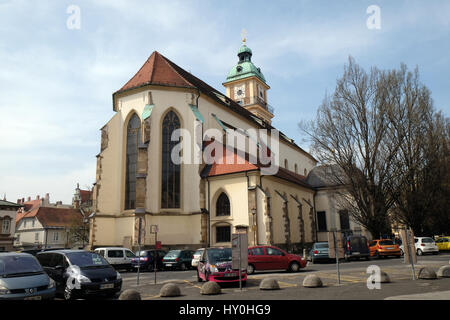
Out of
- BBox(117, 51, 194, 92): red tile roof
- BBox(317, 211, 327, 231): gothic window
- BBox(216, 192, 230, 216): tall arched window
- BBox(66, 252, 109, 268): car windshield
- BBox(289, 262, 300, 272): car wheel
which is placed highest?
BBox(117, 51, 194, 92): red tile roof

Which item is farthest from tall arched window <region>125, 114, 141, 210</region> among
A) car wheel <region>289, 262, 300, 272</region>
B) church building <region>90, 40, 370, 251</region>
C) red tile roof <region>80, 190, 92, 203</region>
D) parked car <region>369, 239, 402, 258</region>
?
red tile roof <region>80, 190, 92, 203</region>

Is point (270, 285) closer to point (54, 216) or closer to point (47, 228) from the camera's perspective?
point (47, 228)

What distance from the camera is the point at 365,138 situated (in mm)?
28297

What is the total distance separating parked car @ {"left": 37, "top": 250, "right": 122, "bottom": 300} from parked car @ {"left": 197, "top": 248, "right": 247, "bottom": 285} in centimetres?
357

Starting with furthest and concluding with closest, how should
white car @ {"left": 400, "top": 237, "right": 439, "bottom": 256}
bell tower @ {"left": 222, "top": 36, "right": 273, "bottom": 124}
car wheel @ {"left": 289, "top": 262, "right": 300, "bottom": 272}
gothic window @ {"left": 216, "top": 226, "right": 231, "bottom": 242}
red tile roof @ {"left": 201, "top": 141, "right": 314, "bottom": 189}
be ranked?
bell tower @ {"left": 222, "top": 36, "right": 273, "bottom": 124}
red tile roof @ {"left": 201, "top": 141, "right": 314, "bottom": 189}
gothic window @ {"left": 216, "top": 226, "right": 231, "bottom": 242}
white car @ {"left": 400, "top": 237, "right": 439, "bottom": 256}
car wheel @ {"left": 289, "top": 262, "right": 300, "bottom": 272}

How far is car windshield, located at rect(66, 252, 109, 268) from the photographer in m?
11.2

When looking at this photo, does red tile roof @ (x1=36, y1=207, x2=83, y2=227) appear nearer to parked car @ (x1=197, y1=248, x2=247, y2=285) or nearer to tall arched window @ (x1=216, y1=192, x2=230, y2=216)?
tall arched window @ (x1=216, y1=192, x2=230, y2=216)

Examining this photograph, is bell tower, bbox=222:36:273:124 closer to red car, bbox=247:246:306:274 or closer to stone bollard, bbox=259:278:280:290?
red car, bbox=247:246:306:274

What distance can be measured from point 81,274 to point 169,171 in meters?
19.4

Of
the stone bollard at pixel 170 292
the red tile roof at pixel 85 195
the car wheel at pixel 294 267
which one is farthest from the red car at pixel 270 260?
the red tile roof at pixel 85 195

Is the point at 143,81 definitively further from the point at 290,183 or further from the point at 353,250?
the point at 353,250

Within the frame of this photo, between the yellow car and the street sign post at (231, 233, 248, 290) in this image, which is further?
the yellow car

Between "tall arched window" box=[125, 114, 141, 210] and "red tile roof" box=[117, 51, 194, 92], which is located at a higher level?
"red tile roof" box=[117, 51, 194, 92]

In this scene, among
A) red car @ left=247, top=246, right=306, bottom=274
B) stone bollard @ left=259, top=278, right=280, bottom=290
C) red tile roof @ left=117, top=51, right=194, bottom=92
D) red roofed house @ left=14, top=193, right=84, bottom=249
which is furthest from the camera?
red roofed house @ left=14, top=193, right=84, bottom=249
